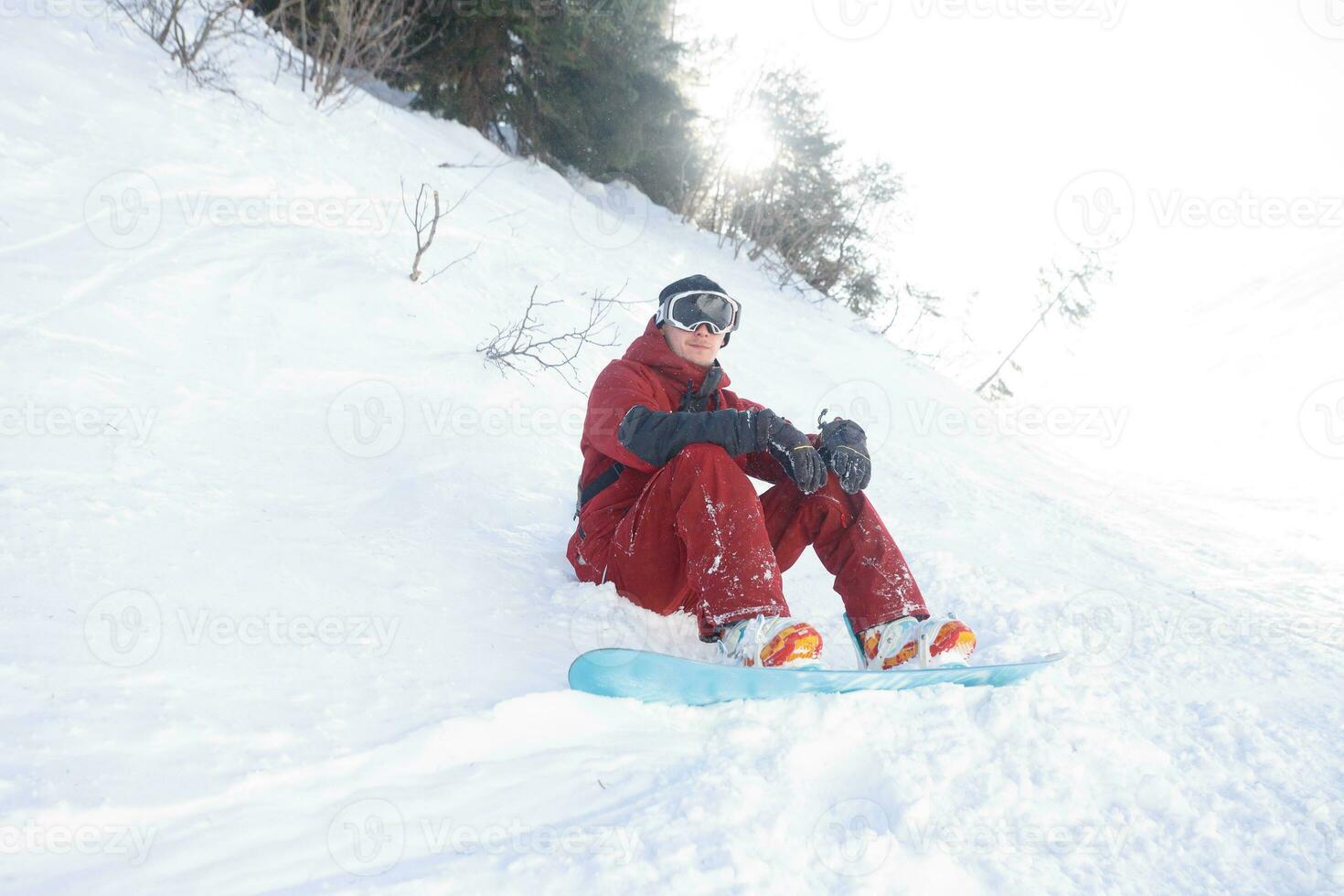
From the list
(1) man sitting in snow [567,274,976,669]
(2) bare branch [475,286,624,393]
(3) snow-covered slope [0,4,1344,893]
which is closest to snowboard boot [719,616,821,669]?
(1) man sitting in snow [567,274,976,669]

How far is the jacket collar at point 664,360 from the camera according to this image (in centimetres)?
249

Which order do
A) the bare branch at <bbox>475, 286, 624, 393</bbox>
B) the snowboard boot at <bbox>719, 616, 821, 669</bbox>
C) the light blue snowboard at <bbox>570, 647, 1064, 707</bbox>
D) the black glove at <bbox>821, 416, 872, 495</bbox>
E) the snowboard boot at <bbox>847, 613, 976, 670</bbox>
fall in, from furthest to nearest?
the bare branch at <bbox>475, 286, 624, 393</bbox>, the black glove at <bbox>821, 416, 872, 495</bbox>, the snowboard boot at <bbox>847, 613, 976, 670</bbox>, the snowboard boot at <bbox>719, 616, 821, 669</bbox>, the light blue snowboard at <bbox>570, 647, 1064, 707</bbox>

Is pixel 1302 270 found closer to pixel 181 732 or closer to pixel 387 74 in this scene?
pixel 387 74

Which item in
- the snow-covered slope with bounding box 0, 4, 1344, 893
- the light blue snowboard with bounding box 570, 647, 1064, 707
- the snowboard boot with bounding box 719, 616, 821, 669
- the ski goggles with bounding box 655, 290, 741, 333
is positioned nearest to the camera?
the snow-covered slope with bounding box 0, 4, 1344, 893

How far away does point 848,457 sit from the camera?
2.24 m

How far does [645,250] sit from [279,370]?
21.0 feet

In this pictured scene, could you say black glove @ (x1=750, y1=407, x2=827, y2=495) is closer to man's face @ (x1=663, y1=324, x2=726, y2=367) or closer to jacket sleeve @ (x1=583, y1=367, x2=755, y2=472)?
jacket sleeve @ (x1=583, y1=367, x2=755, y2=472)

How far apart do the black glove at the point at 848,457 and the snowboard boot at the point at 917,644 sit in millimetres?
386

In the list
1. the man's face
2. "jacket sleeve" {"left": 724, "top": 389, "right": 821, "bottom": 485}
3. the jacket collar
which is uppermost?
the man's face

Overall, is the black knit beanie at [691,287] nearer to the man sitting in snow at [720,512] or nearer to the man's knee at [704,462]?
the man sitting in snow at [720,512]

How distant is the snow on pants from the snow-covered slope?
216mm

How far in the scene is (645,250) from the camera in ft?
30.2

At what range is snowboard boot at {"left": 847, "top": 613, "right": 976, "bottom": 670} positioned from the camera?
1.98 meters

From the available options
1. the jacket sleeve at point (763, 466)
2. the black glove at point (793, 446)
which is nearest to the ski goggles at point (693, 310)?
the jacket sleeve at point (763, 466)
